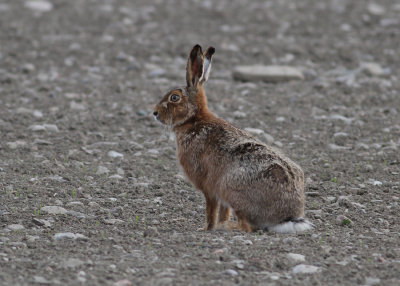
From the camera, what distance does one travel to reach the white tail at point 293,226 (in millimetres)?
6934

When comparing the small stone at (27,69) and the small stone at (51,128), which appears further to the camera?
the small stone at (27,69)

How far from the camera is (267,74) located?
1327 cm

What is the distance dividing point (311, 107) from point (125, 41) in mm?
5543

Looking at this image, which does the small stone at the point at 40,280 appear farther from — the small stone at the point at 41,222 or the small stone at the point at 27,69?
the small stone at the point at 27,69

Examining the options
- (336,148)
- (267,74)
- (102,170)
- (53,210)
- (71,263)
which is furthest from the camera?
(267,74)

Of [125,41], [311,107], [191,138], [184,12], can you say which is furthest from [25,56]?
[191,138]

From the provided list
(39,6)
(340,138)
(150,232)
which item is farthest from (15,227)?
(39,6)

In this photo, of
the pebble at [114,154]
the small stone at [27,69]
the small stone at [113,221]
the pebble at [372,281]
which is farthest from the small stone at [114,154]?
the pebble at [372,281]

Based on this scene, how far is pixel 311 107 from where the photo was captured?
12.0 metres

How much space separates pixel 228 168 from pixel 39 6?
12.2 meters

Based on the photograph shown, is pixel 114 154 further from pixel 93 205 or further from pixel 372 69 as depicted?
pixel 372 69

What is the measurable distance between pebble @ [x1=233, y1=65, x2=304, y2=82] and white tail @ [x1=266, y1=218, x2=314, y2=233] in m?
6.60

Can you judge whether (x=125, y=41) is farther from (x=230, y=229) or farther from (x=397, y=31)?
(x=230, y=229)

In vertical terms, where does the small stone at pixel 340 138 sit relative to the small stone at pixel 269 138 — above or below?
above
